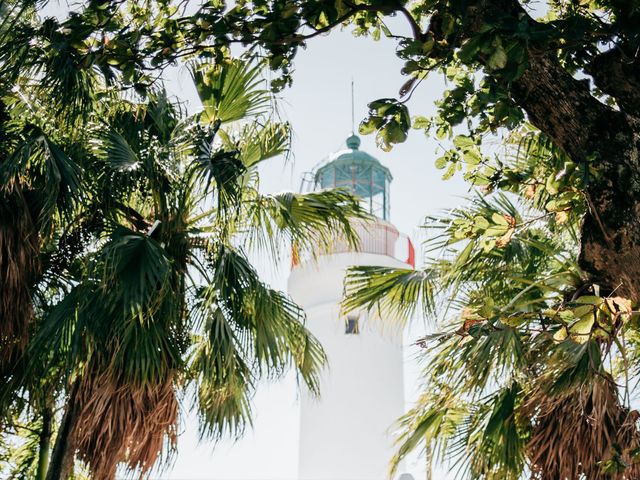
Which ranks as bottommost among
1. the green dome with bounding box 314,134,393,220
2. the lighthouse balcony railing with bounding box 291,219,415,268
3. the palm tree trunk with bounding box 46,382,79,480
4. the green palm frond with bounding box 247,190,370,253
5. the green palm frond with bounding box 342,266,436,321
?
the palm tree trunk with bounding box 46,382,79,480

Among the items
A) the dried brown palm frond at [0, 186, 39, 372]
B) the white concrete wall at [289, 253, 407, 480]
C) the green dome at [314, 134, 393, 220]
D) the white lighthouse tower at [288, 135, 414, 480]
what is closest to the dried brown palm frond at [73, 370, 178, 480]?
the dried brown palm frond at [0, 186, 39, 372]

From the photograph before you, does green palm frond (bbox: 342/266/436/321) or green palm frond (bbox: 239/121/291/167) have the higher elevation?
green palm frond (bbox: 239/121/291/167)

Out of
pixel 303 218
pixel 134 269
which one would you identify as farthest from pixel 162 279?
pixel 303 218

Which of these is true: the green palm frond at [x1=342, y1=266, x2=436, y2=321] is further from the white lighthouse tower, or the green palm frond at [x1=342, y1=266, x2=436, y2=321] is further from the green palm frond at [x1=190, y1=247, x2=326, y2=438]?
the white lighthouse tower

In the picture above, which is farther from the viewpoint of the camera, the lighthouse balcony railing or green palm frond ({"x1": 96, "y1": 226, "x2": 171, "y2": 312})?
the lighthouse balcony railing

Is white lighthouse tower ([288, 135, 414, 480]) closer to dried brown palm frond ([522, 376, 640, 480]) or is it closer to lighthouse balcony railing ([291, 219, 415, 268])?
→ lighthouse balcony railing ([291, 219, 415, 268])

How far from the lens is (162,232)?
670 centimetres

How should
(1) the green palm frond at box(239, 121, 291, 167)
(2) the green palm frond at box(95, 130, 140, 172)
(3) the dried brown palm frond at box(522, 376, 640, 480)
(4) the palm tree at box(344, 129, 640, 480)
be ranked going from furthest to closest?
1. (1) the green palm frond at box(239, 121, 291, 167)
2. (2) the green palm frond at box(95, 130, 140, 172)
3. (3) the dried brown palm frond at box(522, 376, 640, 480)
4. (4) the palm tree at box(344, 129, 640, 480)

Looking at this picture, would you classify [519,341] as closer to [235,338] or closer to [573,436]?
[573,436]

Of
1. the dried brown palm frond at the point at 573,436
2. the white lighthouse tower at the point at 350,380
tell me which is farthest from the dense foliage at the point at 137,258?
the white lighthouse tower at the point at 350,380

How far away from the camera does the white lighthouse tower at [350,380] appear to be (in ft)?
49.2

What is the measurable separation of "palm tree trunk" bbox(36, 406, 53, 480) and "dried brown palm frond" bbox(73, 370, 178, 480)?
2277 mm

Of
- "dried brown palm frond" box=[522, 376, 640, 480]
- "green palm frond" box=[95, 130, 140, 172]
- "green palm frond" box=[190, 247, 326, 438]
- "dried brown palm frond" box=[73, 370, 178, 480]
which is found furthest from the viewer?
"green palm frond" box=[95, 130, 140, 172]

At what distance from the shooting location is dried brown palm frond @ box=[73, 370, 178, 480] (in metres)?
5.76
